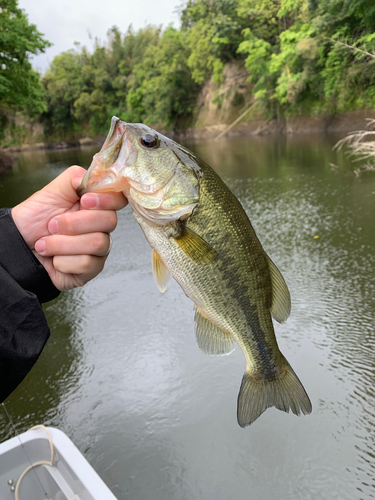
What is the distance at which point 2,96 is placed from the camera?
59.6 ft

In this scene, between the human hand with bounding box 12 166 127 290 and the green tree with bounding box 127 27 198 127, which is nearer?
the human hand with bounding box 12 166 127 290

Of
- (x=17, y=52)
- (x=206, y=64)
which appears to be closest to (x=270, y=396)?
(x=17, y=52)

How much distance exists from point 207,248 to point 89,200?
54 cm

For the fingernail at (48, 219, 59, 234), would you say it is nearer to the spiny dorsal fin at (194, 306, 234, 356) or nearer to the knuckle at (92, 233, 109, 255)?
the knuckle at (92, 233, 109, 255)

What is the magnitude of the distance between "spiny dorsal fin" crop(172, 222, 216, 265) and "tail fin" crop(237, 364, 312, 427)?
2.19ft

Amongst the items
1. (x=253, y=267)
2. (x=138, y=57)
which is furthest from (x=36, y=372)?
(x=138, y=57)

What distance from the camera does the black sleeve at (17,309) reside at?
1.33 meters

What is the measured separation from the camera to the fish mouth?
139 cm

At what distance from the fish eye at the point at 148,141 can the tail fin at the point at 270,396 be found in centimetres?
120

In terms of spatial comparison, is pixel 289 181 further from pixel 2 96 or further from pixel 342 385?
pixel 2 96

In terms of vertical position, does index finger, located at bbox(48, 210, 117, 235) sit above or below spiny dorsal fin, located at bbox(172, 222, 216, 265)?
above

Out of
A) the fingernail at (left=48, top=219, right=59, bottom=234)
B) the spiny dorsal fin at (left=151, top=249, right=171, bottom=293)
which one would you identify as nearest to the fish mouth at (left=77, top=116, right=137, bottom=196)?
the fingernail at (left=48, top=219, right=59, bottom=234)

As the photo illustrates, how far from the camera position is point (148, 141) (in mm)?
1504

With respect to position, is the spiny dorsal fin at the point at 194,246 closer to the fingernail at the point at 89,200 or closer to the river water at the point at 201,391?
the fingernail at the point at 89,200
